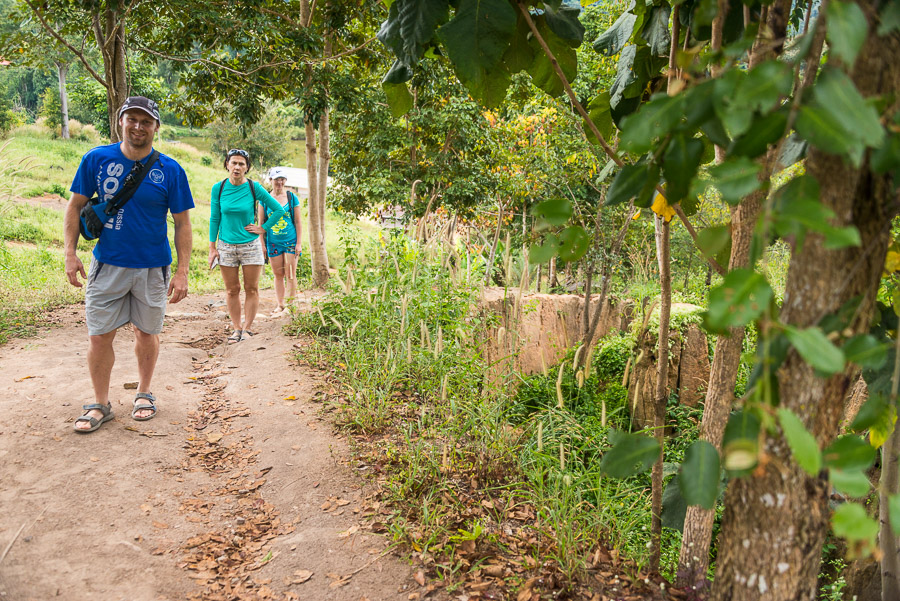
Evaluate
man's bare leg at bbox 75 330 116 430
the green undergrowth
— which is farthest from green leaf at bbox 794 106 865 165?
man's bare leg at bbox 75 330 116 430

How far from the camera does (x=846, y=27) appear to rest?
0.60 meters

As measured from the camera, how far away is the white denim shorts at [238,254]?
6.13 m

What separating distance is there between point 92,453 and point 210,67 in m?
5.10

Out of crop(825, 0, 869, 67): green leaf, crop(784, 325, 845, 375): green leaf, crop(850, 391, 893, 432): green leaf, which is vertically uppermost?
crop(825, 0, 869, 67): green leaf

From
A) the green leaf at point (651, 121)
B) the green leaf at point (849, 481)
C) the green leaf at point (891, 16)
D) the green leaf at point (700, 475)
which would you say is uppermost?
the green leaf at point (891, 16)

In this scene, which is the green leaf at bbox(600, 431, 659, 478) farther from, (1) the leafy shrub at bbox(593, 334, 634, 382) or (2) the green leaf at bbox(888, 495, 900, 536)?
(1) the leafy shrub at bbox(593, 334, 634, 382)

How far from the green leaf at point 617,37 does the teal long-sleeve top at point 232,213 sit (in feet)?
16.2

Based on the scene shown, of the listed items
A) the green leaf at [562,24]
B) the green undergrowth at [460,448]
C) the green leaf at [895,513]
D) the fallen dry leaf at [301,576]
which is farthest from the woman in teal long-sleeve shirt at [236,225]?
the green leaf at [895,513]

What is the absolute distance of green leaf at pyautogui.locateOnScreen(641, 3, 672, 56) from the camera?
174 centimetres

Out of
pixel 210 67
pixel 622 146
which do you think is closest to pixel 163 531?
pixel 622 146

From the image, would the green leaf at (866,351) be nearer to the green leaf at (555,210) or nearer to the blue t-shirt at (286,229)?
the green leaf at (555,210)

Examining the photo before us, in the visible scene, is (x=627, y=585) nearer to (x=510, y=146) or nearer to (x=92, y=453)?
(x=92, y=453)

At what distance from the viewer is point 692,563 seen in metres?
2.18

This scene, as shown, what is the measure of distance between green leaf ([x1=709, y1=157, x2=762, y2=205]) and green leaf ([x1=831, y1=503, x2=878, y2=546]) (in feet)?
1.07
